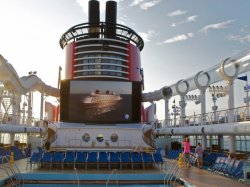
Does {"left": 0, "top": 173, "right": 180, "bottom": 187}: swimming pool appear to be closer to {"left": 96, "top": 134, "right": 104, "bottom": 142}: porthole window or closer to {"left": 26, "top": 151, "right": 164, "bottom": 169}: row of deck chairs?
{"left": 26, "top": 151, "right": 164, "bottom": 169}: row of deck chairs

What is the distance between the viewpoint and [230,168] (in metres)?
14.1

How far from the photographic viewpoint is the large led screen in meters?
23.5

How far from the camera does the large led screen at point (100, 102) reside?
23.5 m

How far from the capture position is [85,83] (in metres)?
23.9

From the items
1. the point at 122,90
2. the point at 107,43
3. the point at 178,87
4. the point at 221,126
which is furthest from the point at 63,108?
the point at 221,126

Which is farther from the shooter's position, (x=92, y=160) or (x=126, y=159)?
(x=92, y=160)

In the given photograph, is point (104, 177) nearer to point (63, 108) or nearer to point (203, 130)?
point (203, 130)

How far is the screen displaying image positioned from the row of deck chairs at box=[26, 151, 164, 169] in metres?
6.99

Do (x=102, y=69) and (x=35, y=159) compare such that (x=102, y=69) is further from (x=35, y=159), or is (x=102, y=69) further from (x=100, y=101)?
(x=35, y=159)

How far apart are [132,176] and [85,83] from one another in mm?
11442

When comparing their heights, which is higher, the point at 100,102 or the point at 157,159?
the point at 100,102

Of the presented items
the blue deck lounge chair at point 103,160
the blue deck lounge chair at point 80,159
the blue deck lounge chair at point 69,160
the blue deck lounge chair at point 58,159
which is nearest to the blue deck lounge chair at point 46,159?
the blue deck lounge chair at point 58,159

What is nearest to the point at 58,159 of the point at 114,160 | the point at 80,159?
the point at 80,159

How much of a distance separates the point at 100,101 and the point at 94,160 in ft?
26.6
